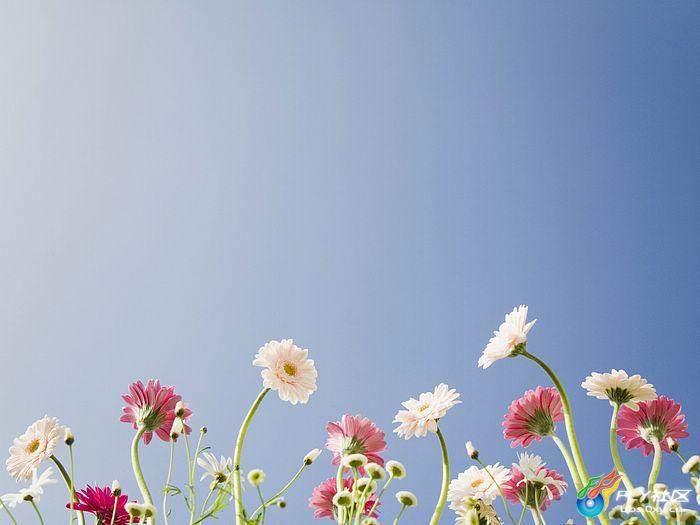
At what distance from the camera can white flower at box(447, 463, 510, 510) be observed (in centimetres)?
121

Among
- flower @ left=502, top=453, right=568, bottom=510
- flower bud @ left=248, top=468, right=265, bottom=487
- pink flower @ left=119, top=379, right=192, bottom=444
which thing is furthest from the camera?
pink flower @ left=119, top=379, right=192, bottom=444

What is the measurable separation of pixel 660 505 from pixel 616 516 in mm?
74

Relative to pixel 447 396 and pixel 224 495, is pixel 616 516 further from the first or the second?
pixel 224 495

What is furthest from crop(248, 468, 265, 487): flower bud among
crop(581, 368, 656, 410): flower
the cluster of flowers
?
crop(581, 368, 656, 410): flower

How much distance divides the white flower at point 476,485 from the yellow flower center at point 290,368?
1.20 feet

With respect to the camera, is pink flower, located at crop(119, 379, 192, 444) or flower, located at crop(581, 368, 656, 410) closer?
flower, located at crop(581, 368, 656, 410)

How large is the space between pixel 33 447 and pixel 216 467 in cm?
37

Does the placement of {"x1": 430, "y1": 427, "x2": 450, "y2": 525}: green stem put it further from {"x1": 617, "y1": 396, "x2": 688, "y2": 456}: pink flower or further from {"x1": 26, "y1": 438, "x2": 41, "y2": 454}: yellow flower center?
{"x1": 26, "y1": 438, "x2": 41, "y2": 454}: yellow flower center

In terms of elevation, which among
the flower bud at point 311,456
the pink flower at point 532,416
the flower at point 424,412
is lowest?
the flower bud at point 311,456

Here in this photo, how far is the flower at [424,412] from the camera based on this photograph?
116 cm

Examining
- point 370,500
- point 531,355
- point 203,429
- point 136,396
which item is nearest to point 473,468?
point 370,500

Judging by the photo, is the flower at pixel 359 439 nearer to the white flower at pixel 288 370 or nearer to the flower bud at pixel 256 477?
the white flower at pixel 288 370

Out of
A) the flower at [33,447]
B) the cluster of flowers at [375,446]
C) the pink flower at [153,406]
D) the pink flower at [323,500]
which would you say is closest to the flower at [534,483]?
the cluster of flowers at [375,446]

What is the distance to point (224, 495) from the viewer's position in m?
1.18
